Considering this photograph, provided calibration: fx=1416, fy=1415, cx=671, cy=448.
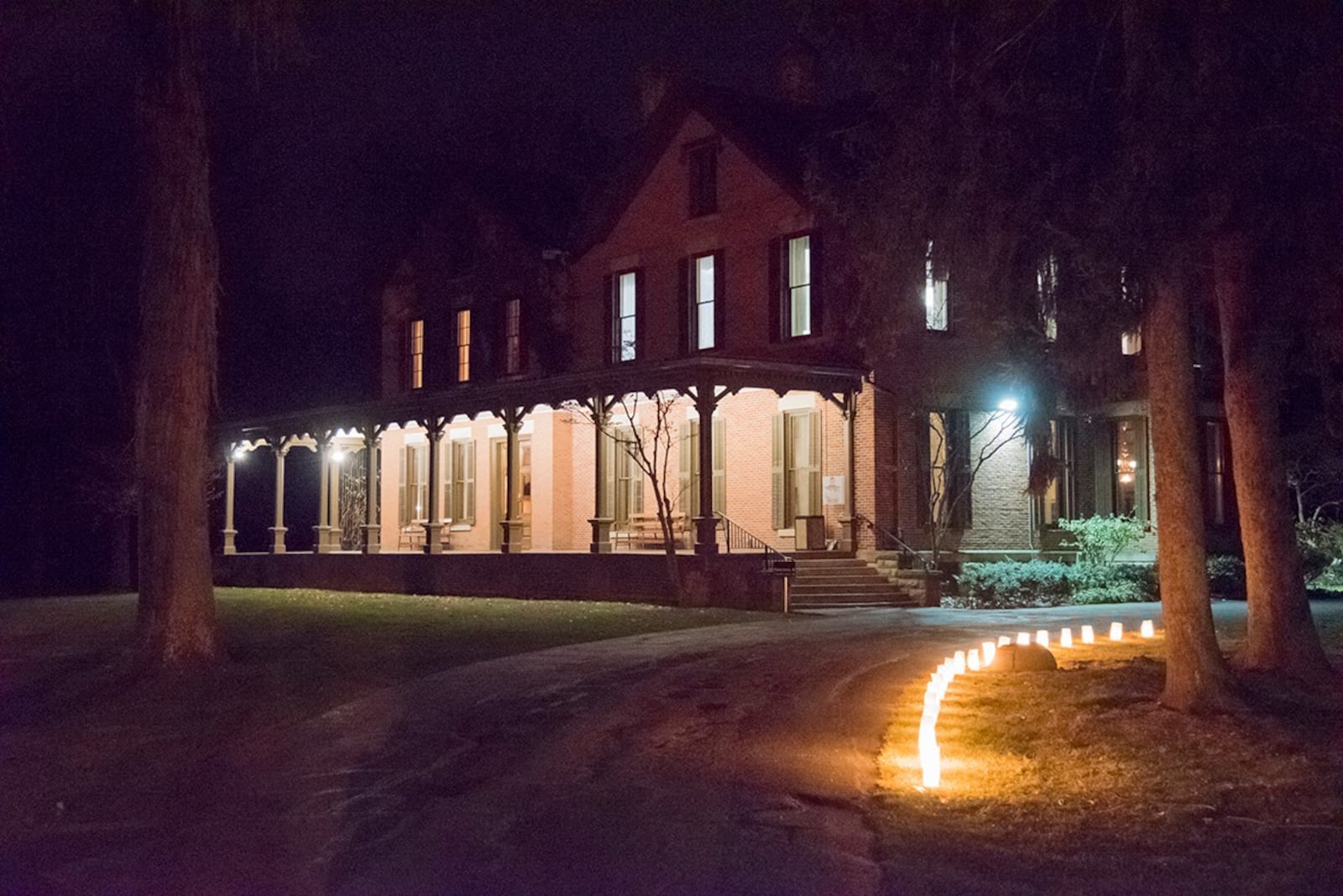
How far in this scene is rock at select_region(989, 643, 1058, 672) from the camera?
13.5m

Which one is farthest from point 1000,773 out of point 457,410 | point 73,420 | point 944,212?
point 73,420

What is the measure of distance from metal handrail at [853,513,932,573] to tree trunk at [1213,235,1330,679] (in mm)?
11863

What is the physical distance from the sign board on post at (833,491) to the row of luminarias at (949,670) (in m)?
6.49

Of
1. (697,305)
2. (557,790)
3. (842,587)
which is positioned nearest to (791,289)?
(697,305)

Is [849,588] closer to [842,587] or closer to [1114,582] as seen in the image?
[842,587]

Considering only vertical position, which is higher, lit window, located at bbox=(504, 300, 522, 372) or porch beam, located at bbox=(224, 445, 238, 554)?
lit window, located at bbox=(504, 300, 522, 372)

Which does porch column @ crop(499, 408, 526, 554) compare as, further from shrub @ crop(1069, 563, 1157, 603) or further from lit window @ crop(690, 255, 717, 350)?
shrub @ crop(1069, 563, 1157, 603)

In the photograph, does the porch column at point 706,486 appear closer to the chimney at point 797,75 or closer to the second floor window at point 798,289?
the second floor window at point 798,289

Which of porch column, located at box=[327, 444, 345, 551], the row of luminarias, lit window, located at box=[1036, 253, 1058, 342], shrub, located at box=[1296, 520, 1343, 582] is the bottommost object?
the row of luminarias

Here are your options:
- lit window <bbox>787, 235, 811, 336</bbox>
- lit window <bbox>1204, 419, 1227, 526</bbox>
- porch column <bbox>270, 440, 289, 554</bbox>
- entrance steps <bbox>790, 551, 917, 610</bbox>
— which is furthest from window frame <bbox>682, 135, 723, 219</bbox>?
porch column <bbox>270, 440, 289, 554</bbox>

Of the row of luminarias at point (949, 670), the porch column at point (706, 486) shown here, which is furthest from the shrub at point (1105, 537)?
the porch column at point (706, 486)

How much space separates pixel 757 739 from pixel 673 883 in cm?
398

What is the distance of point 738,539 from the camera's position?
1057 inches

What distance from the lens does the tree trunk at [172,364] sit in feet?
45.3
